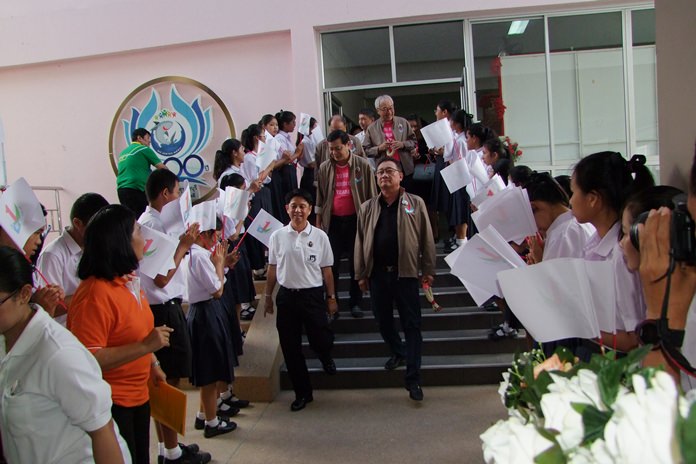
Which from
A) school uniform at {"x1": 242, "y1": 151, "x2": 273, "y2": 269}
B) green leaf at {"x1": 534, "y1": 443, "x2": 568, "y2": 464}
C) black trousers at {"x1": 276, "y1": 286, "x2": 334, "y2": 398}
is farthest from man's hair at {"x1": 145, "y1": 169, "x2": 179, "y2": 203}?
green leaf at {"x1": 534, "y1": 443, "x2": 568, "y2": 464}

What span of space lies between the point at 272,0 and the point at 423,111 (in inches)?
144

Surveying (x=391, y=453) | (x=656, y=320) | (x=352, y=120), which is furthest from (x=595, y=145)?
(x=656, y=320)

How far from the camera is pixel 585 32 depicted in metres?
8.78

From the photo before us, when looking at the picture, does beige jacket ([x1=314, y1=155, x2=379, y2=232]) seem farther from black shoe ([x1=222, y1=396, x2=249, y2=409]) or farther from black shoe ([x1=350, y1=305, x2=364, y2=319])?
black shoe ([x1=222, y1=396, x2=249, y2=409])

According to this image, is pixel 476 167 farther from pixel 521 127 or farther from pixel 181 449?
pixel 521 127

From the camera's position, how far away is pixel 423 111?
10891 mm

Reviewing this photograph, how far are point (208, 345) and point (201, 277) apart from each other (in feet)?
1.68

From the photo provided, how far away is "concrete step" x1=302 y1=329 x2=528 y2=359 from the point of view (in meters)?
5.35

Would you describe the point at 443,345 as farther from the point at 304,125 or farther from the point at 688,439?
the point at 688,439

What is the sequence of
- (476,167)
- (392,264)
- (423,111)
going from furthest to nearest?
1. (423,111)
2. (476,167)
3. (392,264)

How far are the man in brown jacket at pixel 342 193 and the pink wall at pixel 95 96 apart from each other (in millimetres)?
3383

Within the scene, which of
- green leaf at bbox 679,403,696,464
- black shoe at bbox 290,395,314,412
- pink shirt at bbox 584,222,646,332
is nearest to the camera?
green leaf at bbox 679,403,696,464

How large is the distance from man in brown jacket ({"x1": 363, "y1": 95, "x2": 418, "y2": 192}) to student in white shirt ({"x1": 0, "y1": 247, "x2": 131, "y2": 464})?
5219 mm

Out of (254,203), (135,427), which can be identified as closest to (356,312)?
(254,203)
